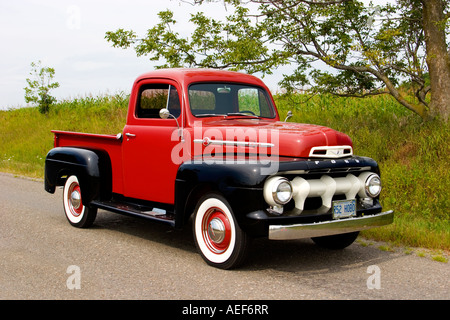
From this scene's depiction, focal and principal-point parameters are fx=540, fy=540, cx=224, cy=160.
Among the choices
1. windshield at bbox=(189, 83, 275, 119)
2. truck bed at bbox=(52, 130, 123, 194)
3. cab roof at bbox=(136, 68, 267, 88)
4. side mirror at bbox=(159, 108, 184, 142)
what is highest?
cab roof at bbox=(136, 68, 267, 88)

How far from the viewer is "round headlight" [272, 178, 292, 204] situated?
5.14 meters

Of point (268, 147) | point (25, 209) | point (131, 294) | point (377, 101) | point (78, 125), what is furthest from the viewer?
point (78, 125)

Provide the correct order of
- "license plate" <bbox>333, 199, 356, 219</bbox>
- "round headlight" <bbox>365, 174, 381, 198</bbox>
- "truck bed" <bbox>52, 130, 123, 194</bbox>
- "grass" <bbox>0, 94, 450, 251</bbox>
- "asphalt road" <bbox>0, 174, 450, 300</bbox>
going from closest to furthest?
1. "asphalt road" <bbox>0, 174, 450, 300</bbox>
2. "license plate" <bbox>333, 199, 356, 219</bbox>
3. "round headlight" <bbox>365, 174, 381, 198</bbox>
4. "grass" <bbox>0, 94, 450, 251</bbox>
5. "truck bed" <bbox>52, 130, 123, 194</bbox>

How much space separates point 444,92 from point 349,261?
268 inches

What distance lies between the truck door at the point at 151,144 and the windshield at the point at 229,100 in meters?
0.24

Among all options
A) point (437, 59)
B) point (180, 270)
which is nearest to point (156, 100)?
point (180, 270)

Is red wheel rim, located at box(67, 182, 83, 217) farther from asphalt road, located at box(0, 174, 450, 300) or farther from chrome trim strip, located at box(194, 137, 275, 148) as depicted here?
chrome trim strip, located at box(194, 137, 275, 148)

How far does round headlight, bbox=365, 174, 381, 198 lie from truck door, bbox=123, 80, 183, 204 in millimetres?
2166

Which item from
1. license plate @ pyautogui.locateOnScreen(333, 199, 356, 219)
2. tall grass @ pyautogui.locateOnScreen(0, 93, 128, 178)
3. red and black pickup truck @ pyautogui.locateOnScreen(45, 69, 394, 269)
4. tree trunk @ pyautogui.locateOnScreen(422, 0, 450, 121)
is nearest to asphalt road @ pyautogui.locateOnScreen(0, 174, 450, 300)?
red and black pickup truck @ pyautogui.locateOnScreen(45, 69, 394, 269)

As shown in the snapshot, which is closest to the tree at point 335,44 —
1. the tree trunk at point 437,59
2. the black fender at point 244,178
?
the tree trunk at point 437,59

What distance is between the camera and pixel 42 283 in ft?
16.8

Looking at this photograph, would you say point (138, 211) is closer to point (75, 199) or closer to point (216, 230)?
point (216, 230)

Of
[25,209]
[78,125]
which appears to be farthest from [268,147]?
[78,125]
